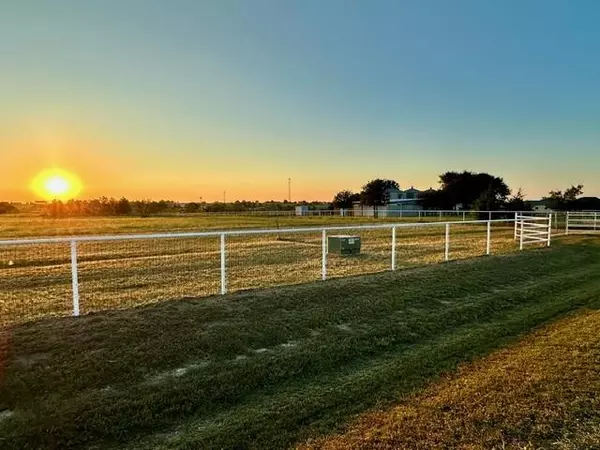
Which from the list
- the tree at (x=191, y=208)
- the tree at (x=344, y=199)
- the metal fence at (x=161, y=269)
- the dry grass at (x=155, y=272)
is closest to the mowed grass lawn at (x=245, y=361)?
the metal fence at (x=161, y=269)

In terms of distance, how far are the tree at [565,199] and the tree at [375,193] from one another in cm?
2515

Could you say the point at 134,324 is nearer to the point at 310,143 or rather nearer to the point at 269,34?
the point at 269,34

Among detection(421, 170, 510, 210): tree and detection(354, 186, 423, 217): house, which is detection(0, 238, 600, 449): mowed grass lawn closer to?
detection(354, 186, 423, 217): house

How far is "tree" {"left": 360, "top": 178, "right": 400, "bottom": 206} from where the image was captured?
7281 cm

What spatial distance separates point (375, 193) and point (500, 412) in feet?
233

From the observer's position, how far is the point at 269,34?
1587 cm

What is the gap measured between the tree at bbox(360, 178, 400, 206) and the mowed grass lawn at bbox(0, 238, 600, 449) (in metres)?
64.9

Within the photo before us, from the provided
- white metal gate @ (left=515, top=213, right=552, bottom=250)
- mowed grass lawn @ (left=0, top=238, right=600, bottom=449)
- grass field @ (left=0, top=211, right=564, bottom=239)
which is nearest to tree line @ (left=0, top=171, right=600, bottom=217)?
grass field @ (left=0, top=211, right=564, bottom=239)

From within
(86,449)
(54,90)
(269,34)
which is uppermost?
(269,34)

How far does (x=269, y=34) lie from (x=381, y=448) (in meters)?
15.8

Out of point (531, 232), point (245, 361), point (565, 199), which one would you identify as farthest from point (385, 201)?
point (245, 361)

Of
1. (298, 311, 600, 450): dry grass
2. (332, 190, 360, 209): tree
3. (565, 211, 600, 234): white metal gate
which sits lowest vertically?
(298, 311, 600, 450): dry grass

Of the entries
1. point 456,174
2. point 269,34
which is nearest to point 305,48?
point 269,34

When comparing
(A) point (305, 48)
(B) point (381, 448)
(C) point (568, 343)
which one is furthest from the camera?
(A) point (305, 48)
